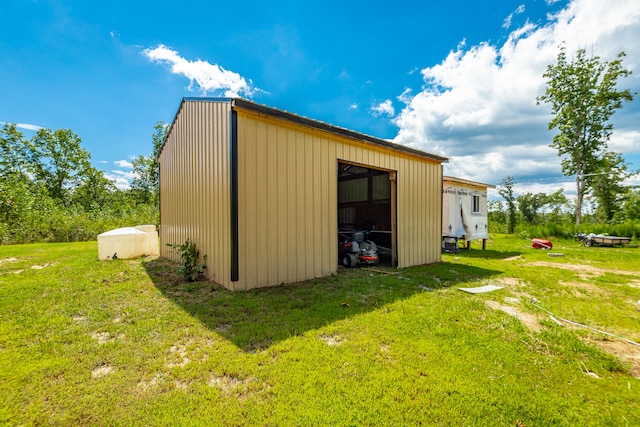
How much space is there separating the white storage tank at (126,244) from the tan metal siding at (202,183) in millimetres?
949

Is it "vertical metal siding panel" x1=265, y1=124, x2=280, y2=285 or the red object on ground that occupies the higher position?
"vertical metal siding panel" x1=265, y1=124, x2=280, y2=285

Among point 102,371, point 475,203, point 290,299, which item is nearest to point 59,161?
point 290,299

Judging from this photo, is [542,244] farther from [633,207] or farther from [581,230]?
[633,207]

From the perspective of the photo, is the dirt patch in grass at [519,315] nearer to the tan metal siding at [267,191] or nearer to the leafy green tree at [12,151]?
the tan metal siding at [267,191]

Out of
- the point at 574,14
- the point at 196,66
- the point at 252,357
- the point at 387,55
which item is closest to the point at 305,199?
the point at 252,357

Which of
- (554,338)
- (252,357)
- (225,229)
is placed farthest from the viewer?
(225,229)

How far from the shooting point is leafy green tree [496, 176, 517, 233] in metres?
20.8

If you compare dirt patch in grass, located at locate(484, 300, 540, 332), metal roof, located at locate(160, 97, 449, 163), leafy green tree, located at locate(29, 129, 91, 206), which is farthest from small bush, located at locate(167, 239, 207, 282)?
leafy green tree, located at locate(29, 129, 91, 206)

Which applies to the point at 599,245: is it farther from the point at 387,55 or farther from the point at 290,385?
the point at 290,385

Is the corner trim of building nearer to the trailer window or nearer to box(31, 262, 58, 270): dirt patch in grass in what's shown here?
box(31, 262, 58, 270): dirt patch in grass

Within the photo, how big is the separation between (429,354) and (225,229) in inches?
154

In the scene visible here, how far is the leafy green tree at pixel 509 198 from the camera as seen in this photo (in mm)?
20781

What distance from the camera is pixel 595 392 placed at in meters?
2.08

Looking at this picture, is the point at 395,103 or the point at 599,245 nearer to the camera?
the point at 395,103
